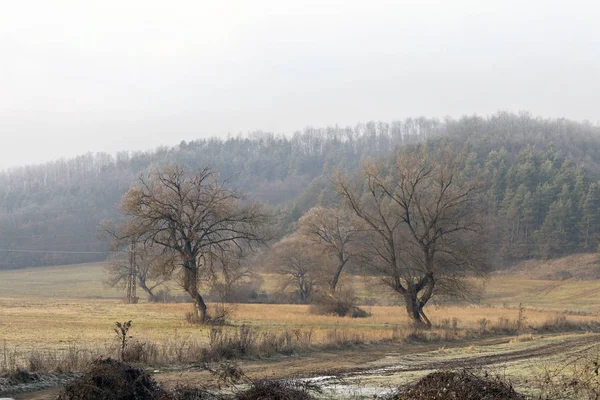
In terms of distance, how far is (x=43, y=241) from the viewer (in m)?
137

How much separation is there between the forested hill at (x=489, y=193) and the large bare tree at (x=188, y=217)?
34.3 feet

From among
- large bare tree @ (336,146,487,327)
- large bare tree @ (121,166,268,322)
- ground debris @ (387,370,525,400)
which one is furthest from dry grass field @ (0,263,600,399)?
large bare tree @ (121,166,268,322)

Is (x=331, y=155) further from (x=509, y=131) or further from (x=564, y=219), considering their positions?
(x=564, y=219)

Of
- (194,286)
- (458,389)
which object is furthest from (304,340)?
(194,286)

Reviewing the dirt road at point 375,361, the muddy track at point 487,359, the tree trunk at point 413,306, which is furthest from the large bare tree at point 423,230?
the muddy track at point 487,359

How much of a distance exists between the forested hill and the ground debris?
40786 millimetres

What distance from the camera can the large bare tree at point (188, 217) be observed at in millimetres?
37312

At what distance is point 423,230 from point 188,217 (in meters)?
15.2

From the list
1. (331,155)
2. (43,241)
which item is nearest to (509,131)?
(331,155)

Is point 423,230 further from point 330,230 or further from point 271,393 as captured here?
point 271,393

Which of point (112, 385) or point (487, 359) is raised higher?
point (112, 385)

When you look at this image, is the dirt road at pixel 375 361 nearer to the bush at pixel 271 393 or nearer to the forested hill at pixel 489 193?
the bush at pixel 271 393

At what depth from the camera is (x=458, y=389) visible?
930cm

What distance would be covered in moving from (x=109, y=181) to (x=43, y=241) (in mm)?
47745
